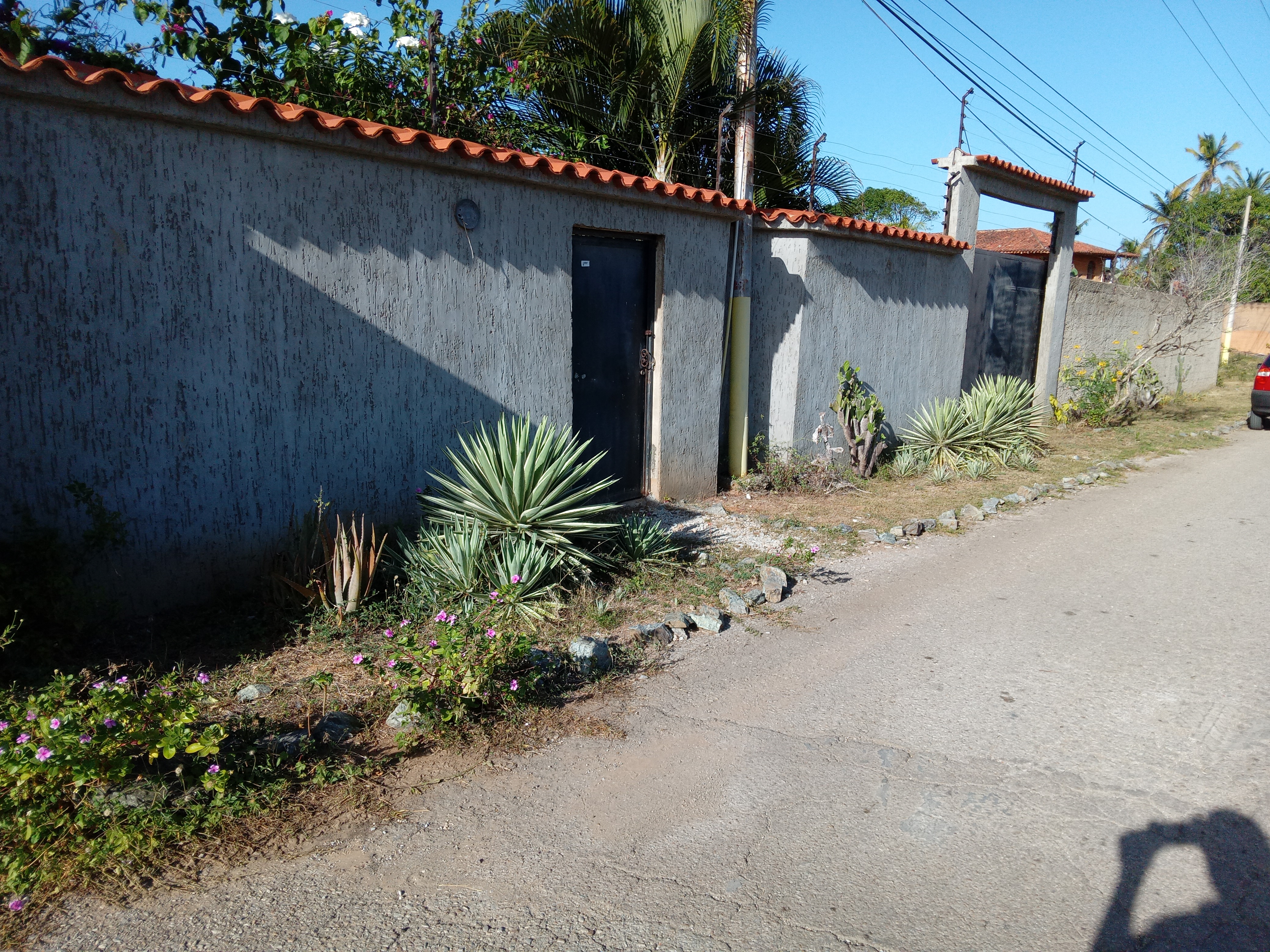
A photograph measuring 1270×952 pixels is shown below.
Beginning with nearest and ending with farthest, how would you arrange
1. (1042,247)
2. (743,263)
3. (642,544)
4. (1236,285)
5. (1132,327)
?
(642,544) → (743,263) → (1132,327) → (1236,285) → (1042,247)

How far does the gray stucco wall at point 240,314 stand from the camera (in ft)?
14.0

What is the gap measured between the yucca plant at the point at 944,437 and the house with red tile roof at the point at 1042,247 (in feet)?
56.6

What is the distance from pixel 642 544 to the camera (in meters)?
5.86

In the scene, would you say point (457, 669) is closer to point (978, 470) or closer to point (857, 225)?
point (857, 225)

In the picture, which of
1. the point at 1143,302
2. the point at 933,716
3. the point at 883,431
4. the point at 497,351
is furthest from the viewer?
the point at 1143,302

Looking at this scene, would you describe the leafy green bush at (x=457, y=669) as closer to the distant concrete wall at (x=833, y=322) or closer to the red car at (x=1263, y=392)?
the distant concrete wall at (x=833, y=322)

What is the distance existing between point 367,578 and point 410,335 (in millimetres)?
1737

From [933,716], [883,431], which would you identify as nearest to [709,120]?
[883,431]

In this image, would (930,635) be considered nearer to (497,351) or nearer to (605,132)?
(497,351)

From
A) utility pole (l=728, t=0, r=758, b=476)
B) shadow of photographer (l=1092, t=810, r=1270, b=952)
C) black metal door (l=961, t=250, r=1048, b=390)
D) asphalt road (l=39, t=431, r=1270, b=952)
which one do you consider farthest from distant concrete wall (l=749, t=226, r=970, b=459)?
shadow of photographer (l=1092, t=810, r=1270, b=952)

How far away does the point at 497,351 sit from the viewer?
20.6 feet

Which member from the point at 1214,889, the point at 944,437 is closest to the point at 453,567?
the point at 1214,889

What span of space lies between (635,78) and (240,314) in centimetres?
785

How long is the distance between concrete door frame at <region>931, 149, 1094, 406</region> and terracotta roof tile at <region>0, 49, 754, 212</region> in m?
5.68
